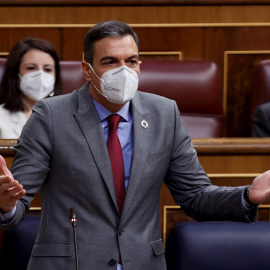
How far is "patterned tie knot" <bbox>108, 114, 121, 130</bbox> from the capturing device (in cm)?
55

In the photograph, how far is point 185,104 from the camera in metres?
1.06

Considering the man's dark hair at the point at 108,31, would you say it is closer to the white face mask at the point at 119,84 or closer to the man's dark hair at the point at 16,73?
the white face mask at the point at 119,84

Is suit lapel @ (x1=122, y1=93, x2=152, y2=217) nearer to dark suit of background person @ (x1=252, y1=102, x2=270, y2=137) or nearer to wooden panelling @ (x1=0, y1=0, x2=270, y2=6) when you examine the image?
dark suit of background person @ (x1=252, y1=102, x2=270, y2=137)

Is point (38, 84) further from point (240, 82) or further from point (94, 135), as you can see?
point (94, 135)

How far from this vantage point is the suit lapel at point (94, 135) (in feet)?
1.73

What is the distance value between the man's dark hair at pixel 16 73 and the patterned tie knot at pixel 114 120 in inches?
19.0

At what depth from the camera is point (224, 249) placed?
2.09 ft

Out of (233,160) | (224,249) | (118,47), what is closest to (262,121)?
(233,160)

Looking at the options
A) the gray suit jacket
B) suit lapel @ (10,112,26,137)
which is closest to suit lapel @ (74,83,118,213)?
the gray suit jacket

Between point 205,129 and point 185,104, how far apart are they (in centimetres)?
5

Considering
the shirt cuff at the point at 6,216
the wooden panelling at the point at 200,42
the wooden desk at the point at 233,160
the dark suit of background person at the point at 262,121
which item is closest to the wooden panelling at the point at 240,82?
the wooden panelling at the point at 200,42

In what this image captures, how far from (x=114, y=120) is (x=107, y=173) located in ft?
0.17

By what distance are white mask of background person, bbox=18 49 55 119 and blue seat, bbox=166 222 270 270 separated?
1.53 feet

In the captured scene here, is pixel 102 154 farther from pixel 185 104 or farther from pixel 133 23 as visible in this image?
pixel 133 23
